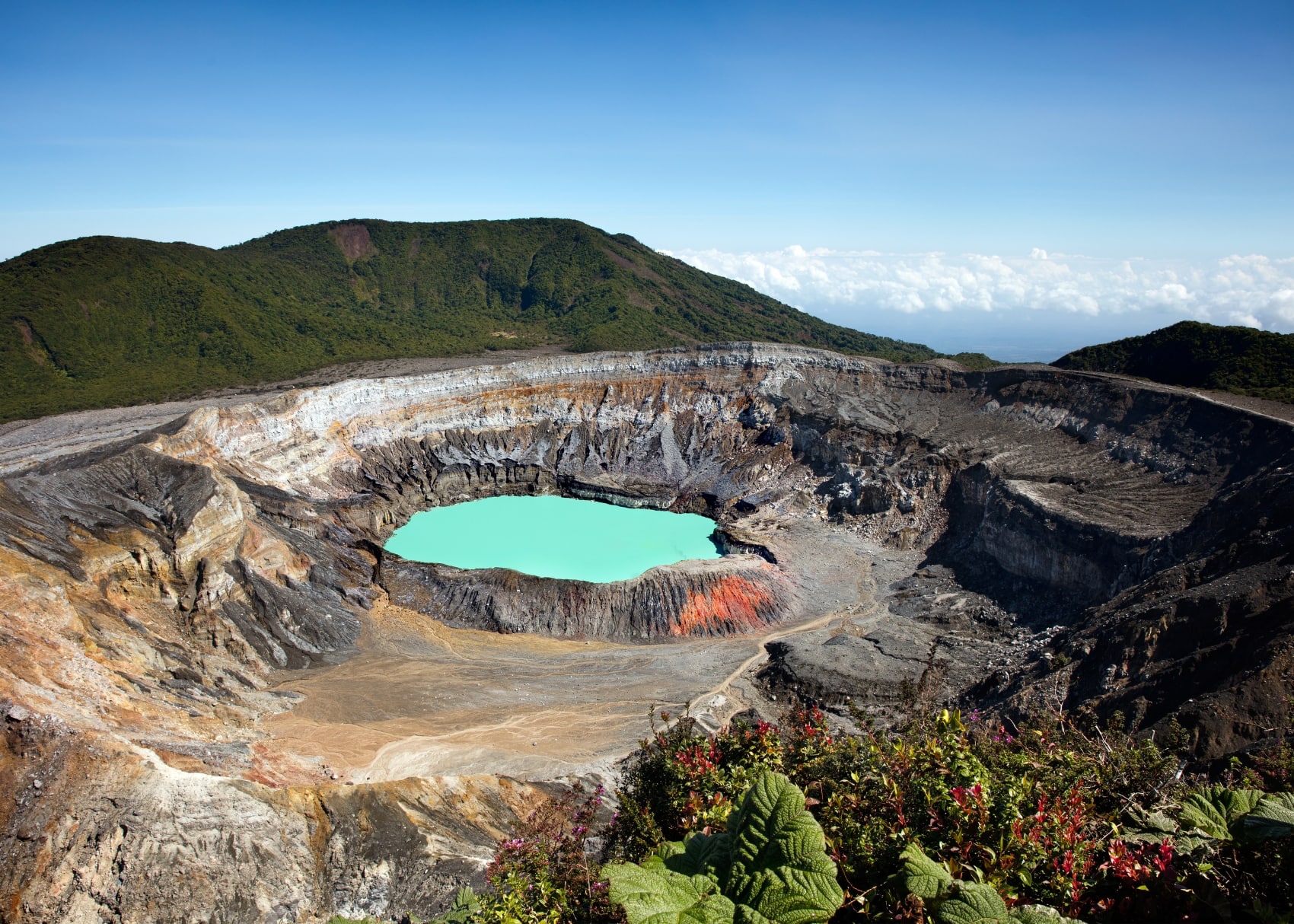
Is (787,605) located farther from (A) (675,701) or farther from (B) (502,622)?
(B) (502,622)

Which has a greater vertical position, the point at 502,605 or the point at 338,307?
the point at 338,307

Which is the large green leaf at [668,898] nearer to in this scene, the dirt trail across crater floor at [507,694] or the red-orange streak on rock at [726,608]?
the dirt trail across crater floor at [507,694]

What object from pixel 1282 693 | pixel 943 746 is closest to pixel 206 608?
pixel 943 746

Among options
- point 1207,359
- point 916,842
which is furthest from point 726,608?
point 1207,359

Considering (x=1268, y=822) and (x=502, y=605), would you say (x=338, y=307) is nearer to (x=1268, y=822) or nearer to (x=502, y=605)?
(x=502, y=605)

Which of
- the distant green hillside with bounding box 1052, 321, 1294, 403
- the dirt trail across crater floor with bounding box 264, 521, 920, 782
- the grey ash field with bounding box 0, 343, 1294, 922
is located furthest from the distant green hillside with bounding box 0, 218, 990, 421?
the dirt trail across crater floor with bounding box 264, 521, 920, 782

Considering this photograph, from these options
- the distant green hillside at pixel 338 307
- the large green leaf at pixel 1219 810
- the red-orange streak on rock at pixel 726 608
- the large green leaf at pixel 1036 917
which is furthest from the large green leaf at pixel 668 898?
the distant green hillside at pixel 338 307

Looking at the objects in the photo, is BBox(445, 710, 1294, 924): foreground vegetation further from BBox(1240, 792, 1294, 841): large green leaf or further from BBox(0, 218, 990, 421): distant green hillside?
BBox(0, 218, 990, 421): distant green hillside
